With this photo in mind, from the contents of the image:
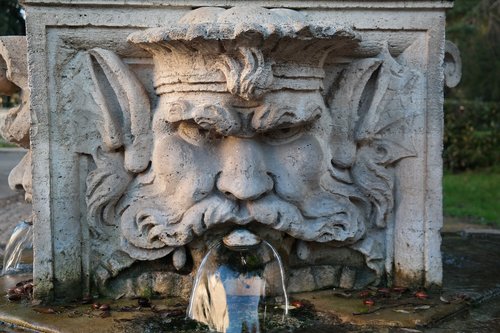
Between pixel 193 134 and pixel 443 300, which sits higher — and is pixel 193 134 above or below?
above

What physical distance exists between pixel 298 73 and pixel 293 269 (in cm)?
98

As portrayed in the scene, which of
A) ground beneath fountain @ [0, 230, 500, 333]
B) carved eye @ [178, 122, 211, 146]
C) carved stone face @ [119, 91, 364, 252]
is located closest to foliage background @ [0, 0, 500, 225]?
ground beneath fountain @ [0, 230, 500, 333]

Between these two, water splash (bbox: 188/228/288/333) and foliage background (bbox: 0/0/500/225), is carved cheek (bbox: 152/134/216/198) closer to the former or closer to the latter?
water splash (bbox: 188/228/288/333)

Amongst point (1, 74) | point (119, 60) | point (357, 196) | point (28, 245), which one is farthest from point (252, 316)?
point (28, 245)

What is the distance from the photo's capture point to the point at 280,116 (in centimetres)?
302

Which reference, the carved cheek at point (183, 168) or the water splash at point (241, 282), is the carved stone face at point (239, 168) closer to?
the carved cheek at point (183, 168)

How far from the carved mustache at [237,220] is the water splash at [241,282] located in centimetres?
15

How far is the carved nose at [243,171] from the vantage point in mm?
3018

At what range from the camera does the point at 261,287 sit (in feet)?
10.6

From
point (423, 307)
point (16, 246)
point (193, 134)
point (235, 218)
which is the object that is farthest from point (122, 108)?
point (423, 307)

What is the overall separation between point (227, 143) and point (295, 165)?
13.3 inches

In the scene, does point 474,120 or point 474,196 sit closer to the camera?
point 474,196

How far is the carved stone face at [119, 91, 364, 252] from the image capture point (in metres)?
3.03

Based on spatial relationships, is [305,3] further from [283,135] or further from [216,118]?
[216,118]
